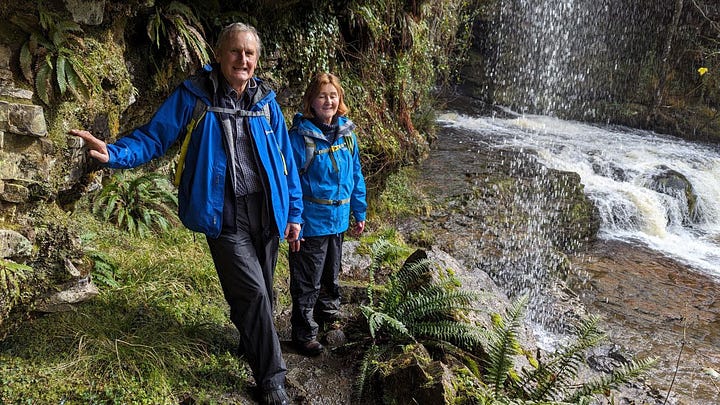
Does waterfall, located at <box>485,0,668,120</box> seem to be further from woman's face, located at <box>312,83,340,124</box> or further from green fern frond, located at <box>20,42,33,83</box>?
green fern frond, located at <box>20,42,33,83</box>

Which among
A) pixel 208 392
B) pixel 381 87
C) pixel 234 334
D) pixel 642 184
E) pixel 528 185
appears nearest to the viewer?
pixel 208 392

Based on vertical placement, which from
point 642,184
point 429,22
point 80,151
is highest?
point 429,22

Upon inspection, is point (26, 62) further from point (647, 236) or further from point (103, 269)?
point (647, 236)

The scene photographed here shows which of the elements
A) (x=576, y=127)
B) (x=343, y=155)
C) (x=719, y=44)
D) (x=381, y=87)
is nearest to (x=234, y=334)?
(x=343, y=155)

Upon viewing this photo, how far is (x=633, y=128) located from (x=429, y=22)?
9.56 metres

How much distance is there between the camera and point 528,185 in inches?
416

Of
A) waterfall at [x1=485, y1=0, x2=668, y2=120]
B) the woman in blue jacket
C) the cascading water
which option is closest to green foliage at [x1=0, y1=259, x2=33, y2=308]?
the woman in blue jacket

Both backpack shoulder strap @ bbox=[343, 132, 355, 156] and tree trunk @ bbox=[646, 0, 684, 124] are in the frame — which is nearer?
backpack shoulder strap @ bbox=[343, 132, 355, 156]

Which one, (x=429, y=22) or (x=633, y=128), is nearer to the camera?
(x=429, y=22)

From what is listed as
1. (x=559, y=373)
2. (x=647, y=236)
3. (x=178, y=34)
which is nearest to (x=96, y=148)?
(x=178, y=34)

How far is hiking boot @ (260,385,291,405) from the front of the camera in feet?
10.5

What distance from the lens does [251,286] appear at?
310cm

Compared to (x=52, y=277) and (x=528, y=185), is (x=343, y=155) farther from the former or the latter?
(x=528, y=185)

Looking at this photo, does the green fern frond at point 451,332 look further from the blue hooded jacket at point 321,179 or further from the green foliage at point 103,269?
the green foliage at point 103,269
